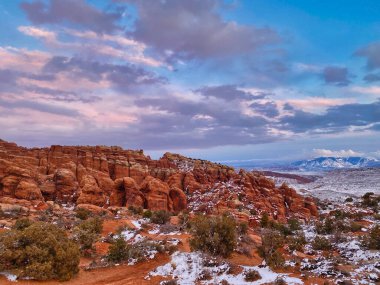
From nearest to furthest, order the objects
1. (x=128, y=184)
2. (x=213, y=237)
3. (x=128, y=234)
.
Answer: (x=213, y=237) → (x=128, y=234) → (x=128, y=184)

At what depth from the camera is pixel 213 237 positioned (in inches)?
727

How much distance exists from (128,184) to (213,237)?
114 ft

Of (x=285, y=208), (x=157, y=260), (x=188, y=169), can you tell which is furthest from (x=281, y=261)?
(x=188, y=169)

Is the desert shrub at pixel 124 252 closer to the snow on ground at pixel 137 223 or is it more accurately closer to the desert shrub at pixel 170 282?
the desert shrub at pixel 170 282

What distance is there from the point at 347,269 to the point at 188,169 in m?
56.3

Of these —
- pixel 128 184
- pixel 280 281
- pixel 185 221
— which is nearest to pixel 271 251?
pixel 280 281

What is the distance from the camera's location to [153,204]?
5034 centimetres

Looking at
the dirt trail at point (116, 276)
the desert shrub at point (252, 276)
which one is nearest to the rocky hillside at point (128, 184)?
the dirt trail at point (116, 276)

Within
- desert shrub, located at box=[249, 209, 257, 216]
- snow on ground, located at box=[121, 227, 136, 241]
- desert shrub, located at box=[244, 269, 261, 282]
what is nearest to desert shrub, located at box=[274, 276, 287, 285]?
desert shrub, located at box=[244, 269, 261, 282]

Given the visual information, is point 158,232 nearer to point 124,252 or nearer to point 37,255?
point 124,252

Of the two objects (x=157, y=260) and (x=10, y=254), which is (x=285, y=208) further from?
(x=10, y=254)

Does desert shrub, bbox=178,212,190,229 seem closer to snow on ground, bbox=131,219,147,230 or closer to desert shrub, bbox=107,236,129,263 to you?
snow on ground, bbox=131,219,147,230

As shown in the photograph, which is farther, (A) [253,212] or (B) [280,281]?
(A) [253,212]

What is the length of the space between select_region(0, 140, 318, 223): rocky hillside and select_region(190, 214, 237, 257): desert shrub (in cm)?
2302
